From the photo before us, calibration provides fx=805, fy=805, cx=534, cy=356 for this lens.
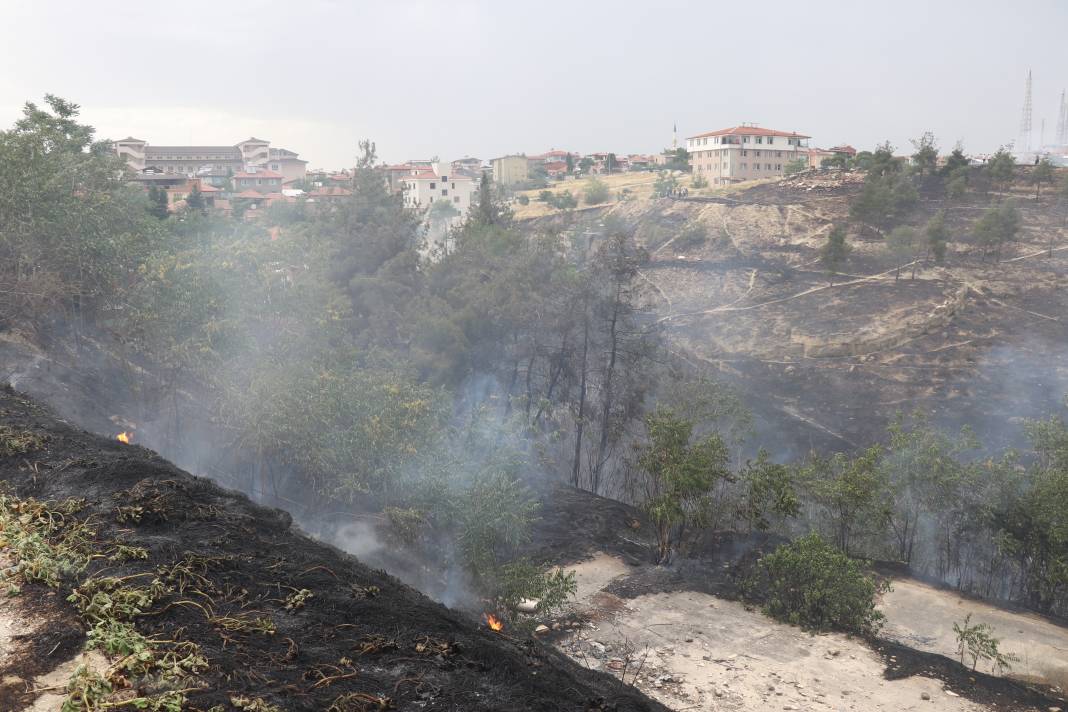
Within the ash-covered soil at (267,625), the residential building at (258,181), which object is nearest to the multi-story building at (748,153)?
the residential building at (258,181)

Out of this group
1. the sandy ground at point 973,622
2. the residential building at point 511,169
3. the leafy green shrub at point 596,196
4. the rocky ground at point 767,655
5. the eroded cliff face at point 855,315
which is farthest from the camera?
the residential building at point 511,169

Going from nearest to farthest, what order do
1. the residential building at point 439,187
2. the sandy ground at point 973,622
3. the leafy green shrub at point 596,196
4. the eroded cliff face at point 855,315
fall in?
the sandy ground at point 973,622 → the eroded cliff face at point 855,315 → the leafy green shrub at point 596,196 → the residential building at point 439,187

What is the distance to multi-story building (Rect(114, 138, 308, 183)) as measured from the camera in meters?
91.2

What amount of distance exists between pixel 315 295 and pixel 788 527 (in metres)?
18.0

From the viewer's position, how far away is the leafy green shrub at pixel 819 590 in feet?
57.8

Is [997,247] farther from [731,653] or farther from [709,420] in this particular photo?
[731,653]

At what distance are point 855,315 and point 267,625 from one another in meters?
41.6

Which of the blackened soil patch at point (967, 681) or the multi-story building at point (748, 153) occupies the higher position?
the multi-story building at point (748, 153)

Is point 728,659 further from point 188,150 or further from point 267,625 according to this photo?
point 188,150

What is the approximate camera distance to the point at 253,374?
2247cm

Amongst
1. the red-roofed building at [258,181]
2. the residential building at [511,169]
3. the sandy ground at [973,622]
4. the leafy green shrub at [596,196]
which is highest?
the residential building at [511,169]

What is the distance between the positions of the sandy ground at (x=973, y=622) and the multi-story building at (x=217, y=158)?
288 feet

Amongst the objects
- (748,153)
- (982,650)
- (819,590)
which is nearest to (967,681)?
(982,650)

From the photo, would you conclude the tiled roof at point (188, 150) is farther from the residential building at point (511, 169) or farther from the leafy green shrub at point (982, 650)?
the leafy green shrub at point (982, 650)
